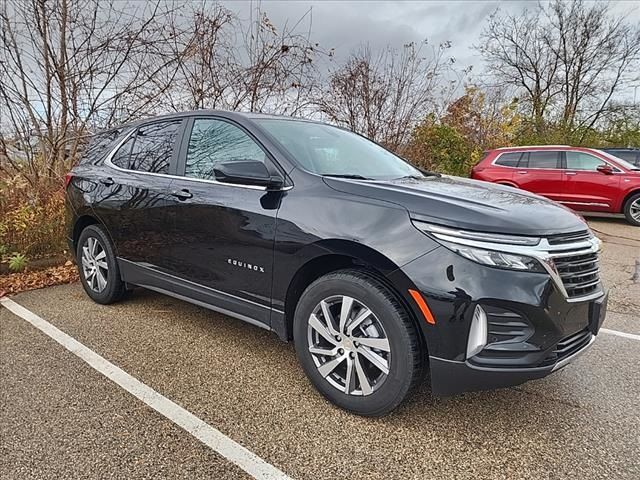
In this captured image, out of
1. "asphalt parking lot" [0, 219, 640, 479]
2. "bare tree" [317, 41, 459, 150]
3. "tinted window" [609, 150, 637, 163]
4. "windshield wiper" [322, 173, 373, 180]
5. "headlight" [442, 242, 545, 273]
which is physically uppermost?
"bare tree" [317, 41, 459, 150]

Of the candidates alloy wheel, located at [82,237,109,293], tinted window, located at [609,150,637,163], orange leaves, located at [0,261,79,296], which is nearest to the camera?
alloy wheel, located at [82,237,109,293]

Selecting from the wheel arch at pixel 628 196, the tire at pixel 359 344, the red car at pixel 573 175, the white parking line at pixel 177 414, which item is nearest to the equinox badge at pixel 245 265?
the tire at pixel 359 344

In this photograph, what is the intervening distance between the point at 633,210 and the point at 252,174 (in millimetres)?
9150

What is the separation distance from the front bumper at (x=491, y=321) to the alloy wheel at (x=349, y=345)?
0.26 metres

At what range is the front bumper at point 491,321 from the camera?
1.92m

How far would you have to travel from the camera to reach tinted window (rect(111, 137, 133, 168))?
3.71m

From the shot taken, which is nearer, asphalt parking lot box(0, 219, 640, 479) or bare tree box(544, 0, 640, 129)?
asphalt parking lot box(0, 219, 640, 479)

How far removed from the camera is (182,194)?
305 cm

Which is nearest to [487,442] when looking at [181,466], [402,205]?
[402,205]

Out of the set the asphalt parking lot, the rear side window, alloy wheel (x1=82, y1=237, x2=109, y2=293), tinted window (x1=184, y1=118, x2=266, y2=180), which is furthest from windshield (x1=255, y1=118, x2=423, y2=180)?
the rear side window

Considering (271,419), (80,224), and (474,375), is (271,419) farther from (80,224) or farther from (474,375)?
(80,224)

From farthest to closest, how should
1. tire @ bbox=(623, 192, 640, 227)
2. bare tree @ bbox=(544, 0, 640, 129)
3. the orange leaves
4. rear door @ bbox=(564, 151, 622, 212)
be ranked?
bare tree @ bbox=(544, 0, 640, 129) < rear door @ bbox=(564, 151, 622, 212) < tire @ bbox=(623, 192, 640, 227) < the orange leaves

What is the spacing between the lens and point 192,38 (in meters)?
6.50

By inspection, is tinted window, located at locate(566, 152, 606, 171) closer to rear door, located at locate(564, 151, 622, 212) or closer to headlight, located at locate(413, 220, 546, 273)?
rear door, located at locate(564, 151, 622, 212)
